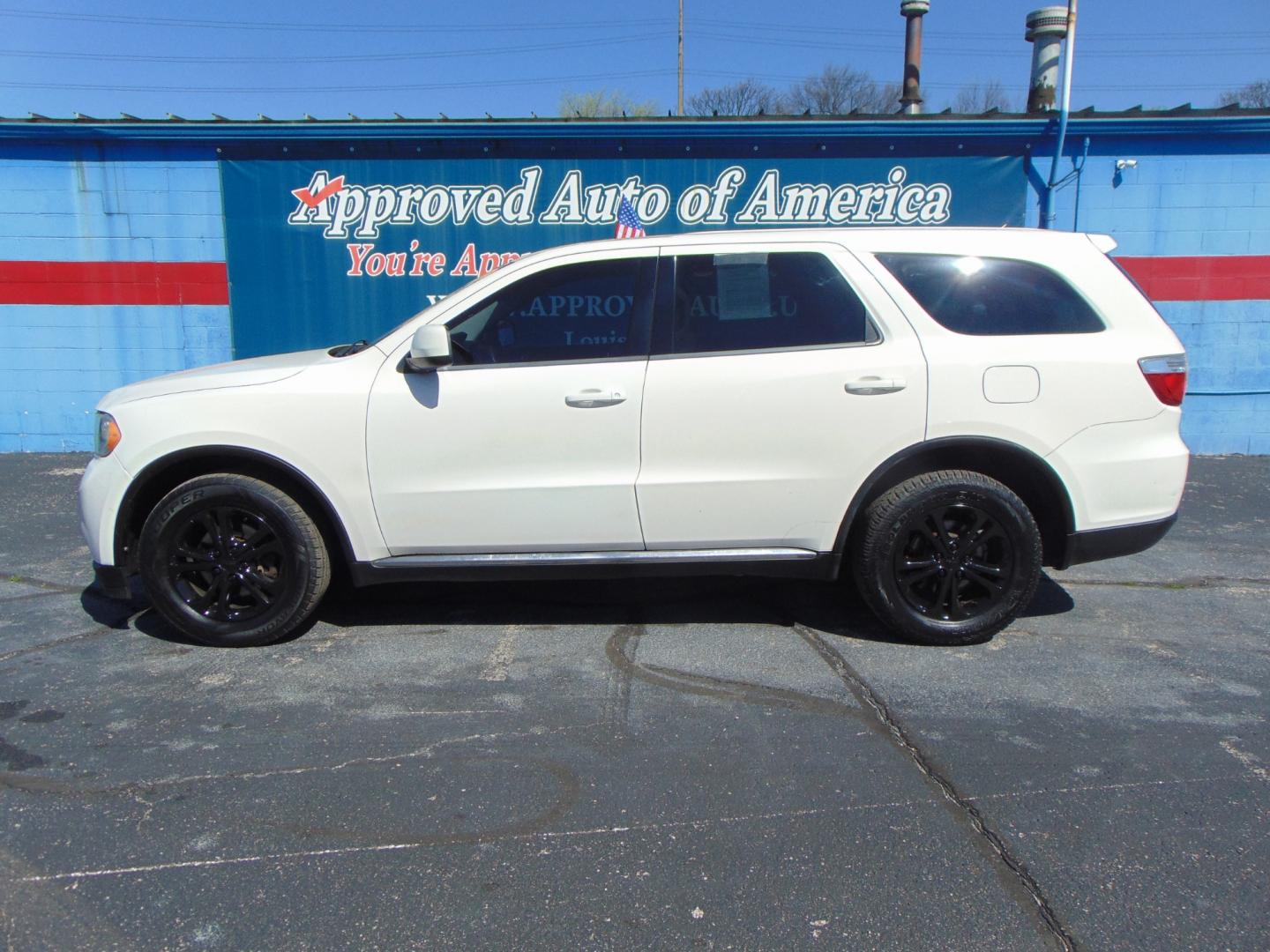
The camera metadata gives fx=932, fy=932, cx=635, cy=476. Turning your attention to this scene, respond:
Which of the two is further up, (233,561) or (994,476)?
(994,476)

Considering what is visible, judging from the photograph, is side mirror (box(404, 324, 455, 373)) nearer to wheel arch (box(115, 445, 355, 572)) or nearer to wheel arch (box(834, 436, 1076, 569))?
wheel arch (box(115, 445, 355, 572))

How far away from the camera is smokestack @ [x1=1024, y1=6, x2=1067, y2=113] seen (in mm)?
9484

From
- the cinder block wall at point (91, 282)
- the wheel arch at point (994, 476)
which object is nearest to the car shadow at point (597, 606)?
the wheel arch at point (994, 476)

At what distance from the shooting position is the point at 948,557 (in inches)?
168

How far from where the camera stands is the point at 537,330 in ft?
13.8

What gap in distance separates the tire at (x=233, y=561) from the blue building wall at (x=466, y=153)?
5.79m

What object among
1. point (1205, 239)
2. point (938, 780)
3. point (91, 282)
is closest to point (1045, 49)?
point (1205, 239)

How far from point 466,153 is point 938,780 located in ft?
25.7

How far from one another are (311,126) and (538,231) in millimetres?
2366

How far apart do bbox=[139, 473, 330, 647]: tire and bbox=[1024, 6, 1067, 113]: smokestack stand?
8.57 m

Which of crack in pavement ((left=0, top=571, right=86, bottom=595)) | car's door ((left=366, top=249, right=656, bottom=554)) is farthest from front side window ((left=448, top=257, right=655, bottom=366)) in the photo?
crack in pavement ((left=0, top=571, right=86, bottom=595))

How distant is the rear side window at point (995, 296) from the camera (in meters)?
4.20

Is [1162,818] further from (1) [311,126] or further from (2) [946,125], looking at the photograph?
(1) [311,126]

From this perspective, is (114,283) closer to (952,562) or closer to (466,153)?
(466,153)
